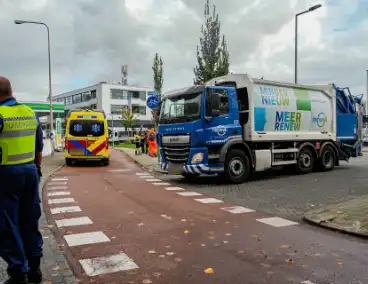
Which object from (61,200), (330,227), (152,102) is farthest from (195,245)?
(152,102)

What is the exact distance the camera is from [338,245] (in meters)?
4.97

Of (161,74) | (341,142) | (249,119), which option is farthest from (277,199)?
(161,74)

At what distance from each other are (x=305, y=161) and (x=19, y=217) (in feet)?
37.6

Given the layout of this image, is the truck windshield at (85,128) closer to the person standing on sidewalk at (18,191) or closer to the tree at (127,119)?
the person standing on sidewalk at (18,191)

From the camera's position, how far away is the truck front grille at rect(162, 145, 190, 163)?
1084cm

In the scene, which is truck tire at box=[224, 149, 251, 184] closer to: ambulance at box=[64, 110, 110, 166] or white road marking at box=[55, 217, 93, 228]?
white road marking at box=[55, 217, 93, 228]

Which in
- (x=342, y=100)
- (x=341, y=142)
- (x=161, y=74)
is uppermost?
(x=161, y=74)

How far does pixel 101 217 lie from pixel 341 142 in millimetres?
11255

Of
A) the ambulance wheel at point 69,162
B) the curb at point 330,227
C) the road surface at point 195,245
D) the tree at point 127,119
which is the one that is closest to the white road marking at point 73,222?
the road surface at point 195,245

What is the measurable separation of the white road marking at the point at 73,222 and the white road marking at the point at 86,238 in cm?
70

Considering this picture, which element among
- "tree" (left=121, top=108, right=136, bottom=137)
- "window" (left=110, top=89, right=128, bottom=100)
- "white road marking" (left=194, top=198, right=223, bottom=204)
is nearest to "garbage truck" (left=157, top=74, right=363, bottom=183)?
"white road marking" (left=194, top=198, right=223, bottom=204)

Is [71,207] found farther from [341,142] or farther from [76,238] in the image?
[341,142]

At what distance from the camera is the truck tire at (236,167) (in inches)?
434

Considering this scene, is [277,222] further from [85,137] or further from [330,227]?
[85,137]
